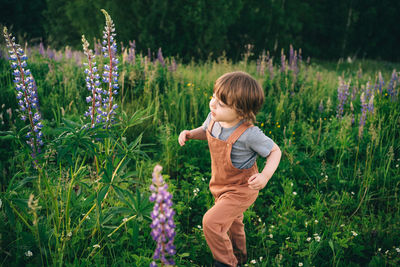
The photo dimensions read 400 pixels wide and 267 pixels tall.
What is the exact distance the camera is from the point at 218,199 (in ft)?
6.69

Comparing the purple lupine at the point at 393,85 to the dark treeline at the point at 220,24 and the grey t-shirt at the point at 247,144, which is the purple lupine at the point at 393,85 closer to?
the grey t-shirt at the point at 247,144

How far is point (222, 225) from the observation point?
6.25ft

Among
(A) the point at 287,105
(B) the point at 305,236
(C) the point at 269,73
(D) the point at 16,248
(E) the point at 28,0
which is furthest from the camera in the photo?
(E) the point at 28,0

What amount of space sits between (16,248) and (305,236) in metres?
2.14

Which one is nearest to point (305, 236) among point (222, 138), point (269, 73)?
point (222, 138)

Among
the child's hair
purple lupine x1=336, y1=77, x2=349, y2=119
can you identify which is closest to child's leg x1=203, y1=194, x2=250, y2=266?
the child's hair

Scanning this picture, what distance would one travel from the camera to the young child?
1.88 m

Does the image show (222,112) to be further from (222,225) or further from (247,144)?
(222,225)

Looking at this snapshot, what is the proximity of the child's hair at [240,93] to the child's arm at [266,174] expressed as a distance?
1.00 ft

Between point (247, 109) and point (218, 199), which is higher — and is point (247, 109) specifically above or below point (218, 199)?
above

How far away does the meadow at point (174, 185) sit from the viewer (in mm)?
1846

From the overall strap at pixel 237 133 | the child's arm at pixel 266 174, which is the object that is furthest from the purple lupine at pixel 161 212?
the overall strap at pixel 237 133

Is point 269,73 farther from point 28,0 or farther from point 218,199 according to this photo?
point 28,0

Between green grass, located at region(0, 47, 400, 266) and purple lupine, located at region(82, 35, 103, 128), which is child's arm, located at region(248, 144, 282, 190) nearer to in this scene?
green grass, located at region(0, 47, 400, 266)
